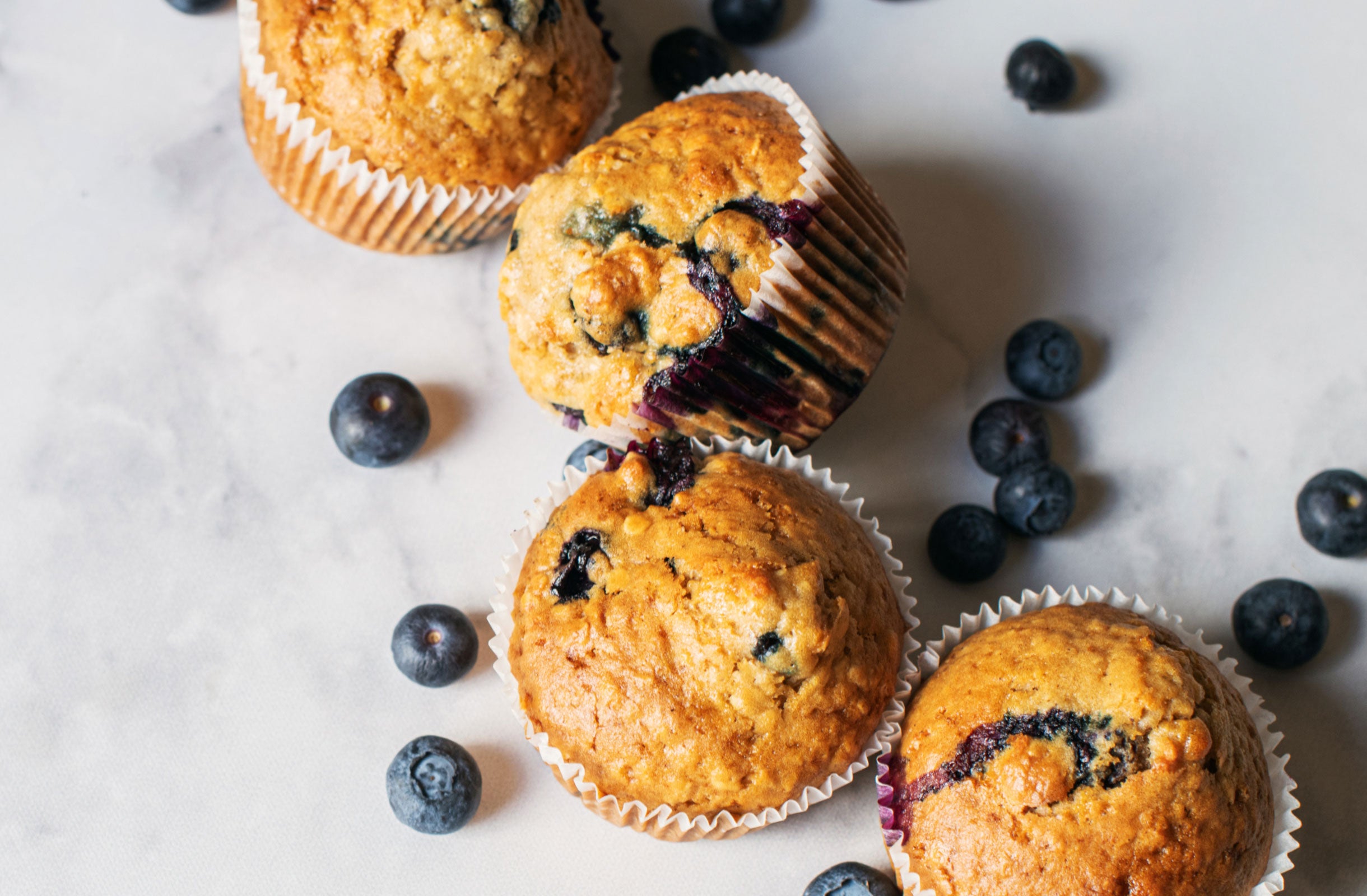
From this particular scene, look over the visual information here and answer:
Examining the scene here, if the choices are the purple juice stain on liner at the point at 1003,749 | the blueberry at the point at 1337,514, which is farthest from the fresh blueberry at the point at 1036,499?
the purple juice stain on liner at the point at 1003,749

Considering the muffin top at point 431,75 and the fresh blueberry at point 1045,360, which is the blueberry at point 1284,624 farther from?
the muffin top at point 431,75

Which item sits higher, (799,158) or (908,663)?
(799,158)

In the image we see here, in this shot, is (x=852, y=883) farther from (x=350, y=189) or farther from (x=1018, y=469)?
(x=350, y=189)

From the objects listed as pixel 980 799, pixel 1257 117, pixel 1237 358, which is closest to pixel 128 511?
pixel 980 799

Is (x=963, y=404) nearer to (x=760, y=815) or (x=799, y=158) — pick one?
(x=799, y=158)

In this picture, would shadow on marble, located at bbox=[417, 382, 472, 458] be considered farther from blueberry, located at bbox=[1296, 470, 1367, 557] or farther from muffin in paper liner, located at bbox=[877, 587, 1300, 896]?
blueberry, located at bbox=[1296, 470, 1367, 557]

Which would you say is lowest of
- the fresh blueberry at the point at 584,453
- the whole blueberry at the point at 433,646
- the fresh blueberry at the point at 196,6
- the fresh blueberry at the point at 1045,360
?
the whole blueberry at the point at 433,646
